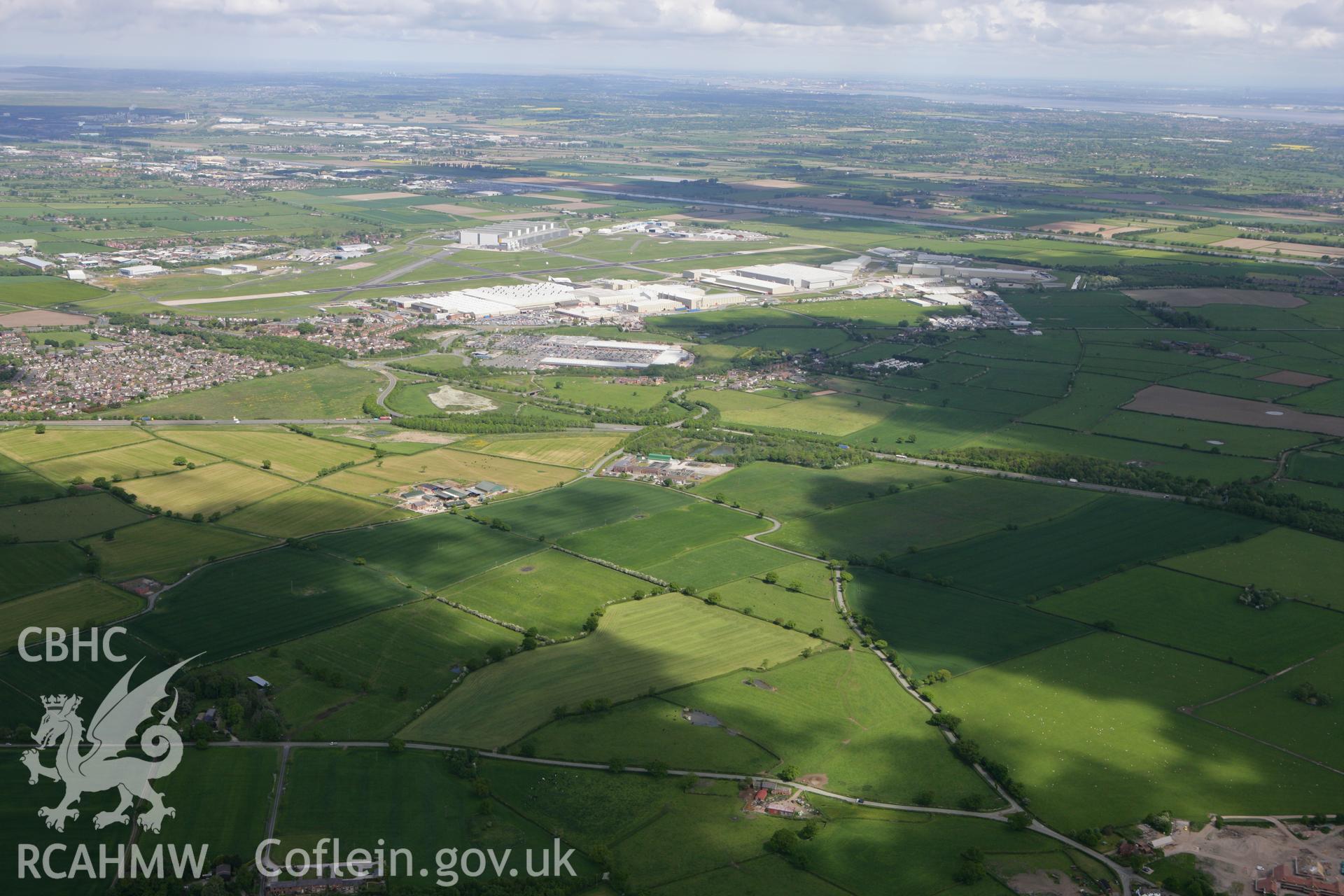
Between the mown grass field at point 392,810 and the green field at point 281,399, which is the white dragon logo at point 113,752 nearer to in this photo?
the mown grass field at point 392,810

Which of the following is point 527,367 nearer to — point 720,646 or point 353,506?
point 353,506

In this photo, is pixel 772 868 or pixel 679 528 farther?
pixel 679 528

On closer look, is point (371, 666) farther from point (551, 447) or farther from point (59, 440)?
A: point (59, 440)

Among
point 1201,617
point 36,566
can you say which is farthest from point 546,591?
point 1201,617

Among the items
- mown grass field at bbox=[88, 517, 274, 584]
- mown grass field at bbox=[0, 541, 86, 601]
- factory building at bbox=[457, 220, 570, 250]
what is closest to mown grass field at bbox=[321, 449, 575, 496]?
mown grass field at bbox=[88, 517, 274, 584]

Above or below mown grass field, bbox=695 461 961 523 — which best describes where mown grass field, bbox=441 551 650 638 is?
below

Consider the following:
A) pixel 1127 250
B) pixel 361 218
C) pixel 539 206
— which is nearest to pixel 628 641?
pixel 1127 250

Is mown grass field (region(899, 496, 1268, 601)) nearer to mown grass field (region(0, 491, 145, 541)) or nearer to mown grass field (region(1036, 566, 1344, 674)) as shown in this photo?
mown grass field (region(1036, 566, 1344, 674))
